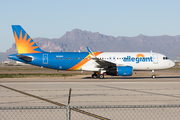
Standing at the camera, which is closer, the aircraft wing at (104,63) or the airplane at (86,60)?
the aircraft wing at (104,63)

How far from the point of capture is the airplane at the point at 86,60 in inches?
1411

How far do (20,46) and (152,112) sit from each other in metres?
28.9

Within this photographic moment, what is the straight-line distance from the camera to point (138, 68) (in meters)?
37.2

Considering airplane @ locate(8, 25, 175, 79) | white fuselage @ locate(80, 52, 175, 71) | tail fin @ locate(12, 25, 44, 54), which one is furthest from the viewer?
tail fin @ locate(12, 25, 44, 54)

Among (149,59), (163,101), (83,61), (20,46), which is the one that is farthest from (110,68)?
(163,101)

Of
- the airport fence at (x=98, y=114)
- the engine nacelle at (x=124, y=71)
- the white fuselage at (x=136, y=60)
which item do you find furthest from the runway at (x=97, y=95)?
the white fuselage at (x=136, y=60)

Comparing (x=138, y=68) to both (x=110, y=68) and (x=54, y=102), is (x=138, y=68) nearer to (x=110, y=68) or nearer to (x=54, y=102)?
→ (x=110, y=68)

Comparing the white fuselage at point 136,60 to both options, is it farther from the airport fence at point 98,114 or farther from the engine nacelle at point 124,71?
the airport fence at point 98,114

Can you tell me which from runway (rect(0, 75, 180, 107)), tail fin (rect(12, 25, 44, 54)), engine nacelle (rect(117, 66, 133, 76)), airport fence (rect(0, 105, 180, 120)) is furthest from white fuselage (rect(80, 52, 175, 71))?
airport fence (rect(0, 105, 180, 120))

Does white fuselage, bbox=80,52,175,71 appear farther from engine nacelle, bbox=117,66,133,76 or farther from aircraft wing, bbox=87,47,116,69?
engine nacelle, bbox=117,66,133,76

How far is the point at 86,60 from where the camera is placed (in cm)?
3653

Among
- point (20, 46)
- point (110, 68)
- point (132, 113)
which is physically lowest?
point (132, 113)

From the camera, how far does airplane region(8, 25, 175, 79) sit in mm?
35844

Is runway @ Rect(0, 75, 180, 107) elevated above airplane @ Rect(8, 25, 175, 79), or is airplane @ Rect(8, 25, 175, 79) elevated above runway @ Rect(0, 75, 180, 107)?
airplane @ Rect(8, 25, 175, 79)
